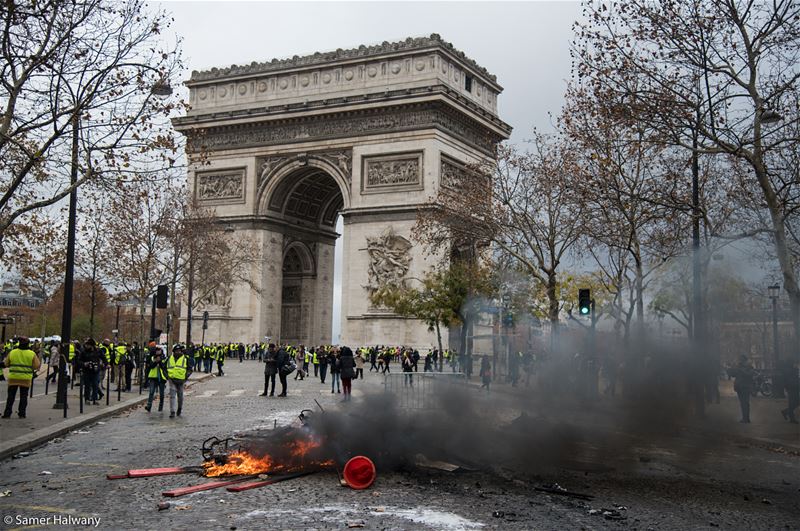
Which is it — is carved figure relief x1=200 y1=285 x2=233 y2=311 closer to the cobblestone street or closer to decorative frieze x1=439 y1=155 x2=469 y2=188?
decorative frieze x1=439 y1=155 x2=469 y2=188

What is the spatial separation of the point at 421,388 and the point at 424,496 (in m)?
7.20

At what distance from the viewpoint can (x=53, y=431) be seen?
13484 millimetres

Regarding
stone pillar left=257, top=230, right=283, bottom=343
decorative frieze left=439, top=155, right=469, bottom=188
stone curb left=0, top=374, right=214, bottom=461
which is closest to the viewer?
stone curb left=0, top=374, right=214, bottom=461

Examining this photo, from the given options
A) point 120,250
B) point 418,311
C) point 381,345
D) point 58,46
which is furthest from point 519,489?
point 381,345

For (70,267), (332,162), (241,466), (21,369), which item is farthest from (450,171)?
(241,466)

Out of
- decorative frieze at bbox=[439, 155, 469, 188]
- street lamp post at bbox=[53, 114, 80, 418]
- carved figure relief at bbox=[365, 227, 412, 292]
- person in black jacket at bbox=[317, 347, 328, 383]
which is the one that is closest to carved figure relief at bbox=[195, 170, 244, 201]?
carved figure relief at bbox=[365, 227, 412, 292]

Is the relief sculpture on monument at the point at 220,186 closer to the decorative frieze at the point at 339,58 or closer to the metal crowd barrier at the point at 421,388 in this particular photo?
the decorative frieze at the point at 339,58

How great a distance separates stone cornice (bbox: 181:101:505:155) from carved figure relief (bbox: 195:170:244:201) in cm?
165

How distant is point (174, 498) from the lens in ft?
26.5

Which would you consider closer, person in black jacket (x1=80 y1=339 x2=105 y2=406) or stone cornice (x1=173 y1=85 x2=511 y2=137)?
person in black jacket (x1=80 y1=339 x2=105 y2=406)

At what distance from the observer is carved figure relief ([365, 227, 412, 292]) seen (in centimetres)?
4334

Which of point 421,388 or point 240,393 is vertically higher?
point 421,388

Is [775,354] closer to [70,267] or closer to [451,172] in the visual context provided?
[70,267]

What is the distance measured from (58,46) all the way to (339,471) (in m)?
9.75
